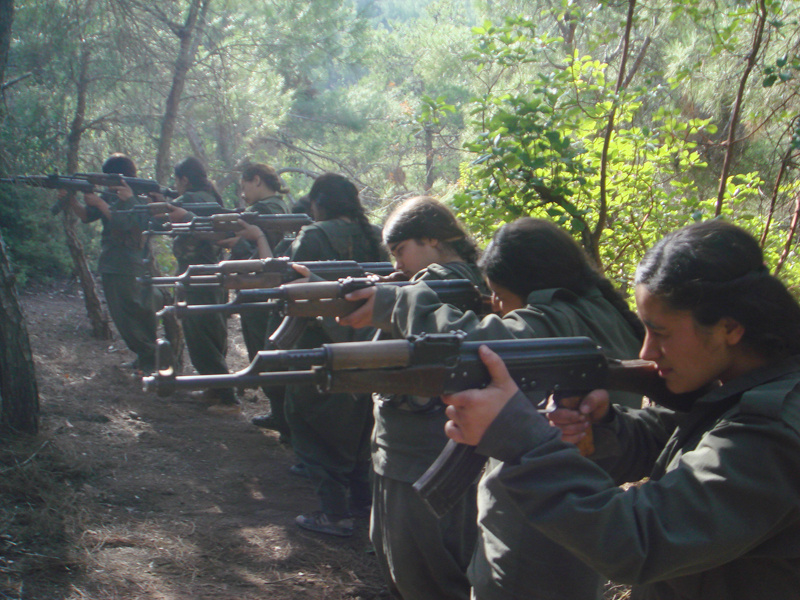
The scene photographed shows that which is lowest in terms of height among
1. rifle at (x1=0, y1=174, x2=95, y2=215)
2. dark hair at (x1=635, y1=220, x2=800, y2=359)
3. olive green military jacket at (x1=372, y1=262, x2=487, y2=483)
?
olive green military jacket at (x1=372, y1=262, x2=487, y2=483)

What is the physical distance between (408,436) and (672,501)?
1423 mm

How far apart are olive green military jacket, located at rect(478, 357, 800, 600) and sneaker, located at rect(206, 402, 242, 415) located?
17.9ft

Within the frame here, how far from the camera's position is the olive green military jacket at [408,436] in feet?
8.32

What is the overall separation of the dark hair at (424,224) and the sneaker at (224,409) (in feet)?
12.7

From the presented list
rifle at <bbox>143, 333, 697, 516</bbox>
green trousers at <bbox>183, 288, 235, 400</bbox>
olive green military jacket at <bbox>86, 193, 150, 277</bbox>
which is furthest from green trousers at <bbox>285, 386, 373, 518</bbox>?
olive green military jacket at <bbox>86, 193, 150, 277</bbox>

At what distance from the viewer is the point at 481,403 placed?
1379 mm

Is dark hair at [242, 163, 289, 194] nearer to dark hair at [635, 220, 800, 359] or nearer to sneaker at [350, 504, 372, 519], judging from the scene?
sneaker at [350, 504, 372, 519]

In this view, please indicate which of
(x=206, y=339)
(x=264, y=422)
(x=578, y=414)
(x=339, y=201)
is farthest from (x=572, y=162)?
(x=206, y=339)

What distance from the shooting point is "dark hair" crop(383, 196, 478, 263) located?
120 inches

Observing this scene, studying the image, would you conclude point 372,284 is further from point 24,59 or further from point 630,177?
point 24,59

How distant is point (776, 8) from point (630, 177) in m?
1.14

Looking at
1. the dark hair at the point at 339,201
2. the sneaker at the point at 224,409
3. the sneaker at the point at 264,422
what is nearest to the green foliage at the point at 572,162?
the dark hair at the point at 339,201

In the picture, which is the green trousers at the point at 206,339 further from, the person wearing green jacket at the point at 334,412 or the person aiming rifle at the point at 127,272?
the person wearing green jacket at the point at 334,412

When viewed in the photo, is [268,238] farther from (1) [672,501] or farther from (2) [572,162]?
(1) [672,501]
